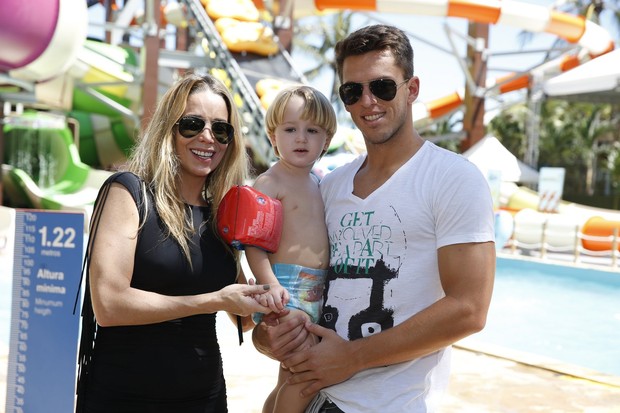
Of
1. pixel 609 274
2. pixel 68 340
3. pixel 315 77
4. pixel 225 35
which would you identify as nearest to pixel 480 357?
pixel 68 340

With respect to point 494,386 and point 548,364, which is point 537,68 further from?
point 494,386

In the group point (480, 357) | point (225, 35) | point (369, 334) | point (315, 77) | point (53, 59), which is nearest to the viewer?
point (369, 334)

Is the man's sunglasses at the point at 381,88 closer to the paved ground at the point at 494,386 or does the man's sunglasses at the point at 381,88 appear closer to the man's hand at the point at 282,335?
the man's hand at the point at 282,335

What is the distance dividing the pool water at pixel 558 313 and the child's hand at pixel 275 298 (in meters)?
5.68

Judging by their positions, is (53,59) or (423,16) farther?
(423,16)

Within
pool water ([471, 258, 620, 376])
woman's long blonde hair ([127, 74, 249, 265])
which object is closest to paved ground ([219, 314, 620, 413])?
pool water ([471, 258, 620, 376])

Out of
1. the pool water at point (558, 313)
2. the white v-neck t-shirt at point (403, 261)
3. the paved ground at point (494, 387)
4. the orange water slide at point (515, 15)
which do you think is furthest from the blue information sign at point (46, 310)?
the orange water slide at point (515, 15)

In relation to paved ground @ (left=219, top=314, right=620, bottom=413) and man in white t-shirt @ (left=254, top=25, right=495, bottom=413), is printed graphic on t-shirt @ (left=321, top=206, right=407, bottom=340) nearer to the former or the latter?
man in white t-shirt @ (left=254, top=25, right=495, bottom=413)

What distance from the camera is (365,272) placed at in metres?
1.93

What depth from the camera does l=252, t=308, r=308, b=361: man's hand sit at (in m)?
2.00

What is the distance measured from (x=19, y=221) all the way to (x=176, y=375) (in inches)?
60.4

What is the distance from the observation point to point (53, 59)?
9734mm

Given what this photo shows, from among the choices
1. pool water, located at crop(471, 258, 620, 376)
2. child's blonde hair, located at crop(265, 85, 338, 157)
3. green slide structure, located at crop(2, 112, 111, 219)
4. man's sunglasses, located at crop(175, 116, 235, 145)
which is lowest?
pool water, located at crop(471, 258, 620, 376)

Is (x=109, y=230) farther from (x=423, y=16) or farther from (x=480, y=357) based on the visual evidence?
(x=423, y=16)
